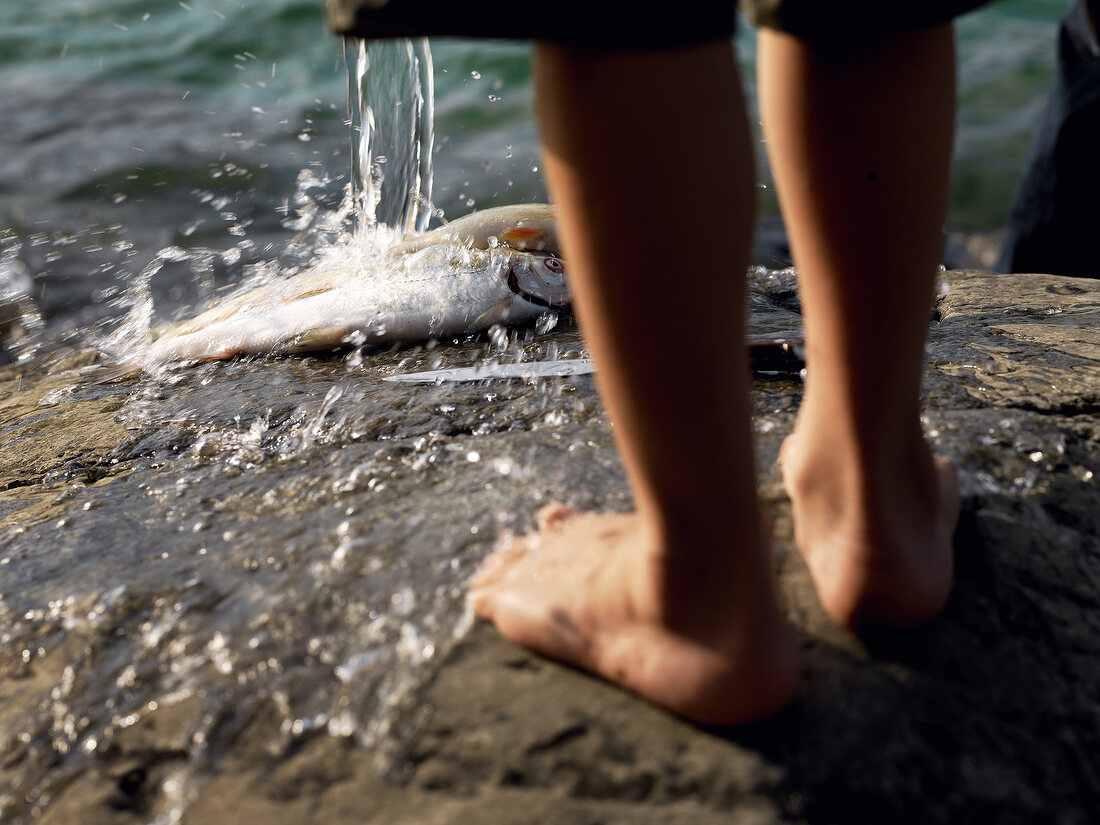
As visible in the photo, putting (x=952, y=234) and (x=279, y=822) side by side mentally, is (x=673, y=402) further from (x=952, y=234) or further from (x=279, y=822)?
(x=952, y=234)

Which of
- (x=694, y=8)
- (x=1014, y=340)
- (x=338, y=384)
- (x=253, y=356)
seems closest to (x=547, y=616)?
(x=694, y=8)

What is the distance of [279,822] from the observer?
3.63ft

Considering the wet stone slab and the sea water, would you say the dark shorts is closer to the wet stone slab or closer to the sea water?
the wet stone slab

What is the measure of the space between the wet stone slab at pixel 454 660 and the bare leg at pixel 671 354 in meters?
0.09

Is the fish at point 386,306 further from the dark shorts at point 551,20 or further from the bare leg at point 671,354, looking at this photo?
the dark shorts at point 551,20

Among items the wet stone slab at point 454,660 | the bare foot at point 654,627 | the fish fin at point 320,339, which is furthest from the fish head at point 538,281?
the bare foot at point 654,627

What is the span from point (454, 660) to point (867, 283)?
795mm

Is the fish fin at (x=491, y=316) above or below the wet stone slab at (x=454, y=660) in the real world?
below

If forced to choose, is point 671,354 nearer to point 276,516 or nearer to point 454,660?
point 454,660

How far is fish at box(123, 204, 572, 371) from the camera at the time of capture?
3.01 meters

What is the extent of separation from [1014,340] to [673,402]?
182 cm

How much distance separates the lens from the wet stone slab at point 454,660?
112 cm

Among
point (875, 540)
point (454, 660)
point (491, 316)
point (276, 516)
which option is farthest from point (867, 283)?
point (491, 316)

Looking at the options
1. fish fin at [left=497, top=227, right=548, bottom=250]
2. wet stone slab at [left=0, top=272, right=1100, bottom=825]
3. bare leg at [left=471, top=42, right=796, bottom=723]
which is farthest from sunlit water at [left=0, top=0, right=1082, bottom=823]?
fish fin at [left=497, top=227, right=548, bottom=250]
